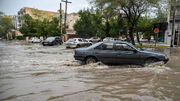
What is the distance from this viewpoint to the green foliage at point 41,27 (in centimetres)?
3709

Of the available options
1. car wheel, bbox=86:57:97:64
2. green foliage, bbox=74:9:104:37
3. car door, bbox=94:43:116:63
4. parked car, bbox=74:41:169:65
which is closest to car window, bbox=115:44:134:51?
parked car, bbox=74:41:169:65

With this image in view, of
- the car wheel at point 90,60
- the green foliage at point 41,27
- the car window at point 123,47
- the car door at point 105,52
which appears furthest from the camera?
the green foliage at point 41,27

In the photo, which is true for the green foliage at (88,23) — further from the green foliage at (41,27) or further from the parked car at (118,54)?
the parked car at (118,54)

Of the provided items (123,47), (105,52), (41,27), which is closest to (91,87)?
(105,52)

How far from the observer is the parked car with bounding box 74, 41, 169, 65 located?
738cm

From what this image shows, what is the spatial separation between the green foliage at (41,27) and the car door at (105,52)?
99.9ft

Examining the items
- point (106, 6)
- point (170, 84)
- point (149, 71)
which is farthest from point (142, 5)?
point (170, 84)

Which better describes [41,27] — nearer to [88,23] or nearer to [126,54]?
[88,23]

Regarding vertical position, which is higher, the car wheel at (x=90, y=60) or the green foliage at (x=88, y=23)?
the green foliage at (x=88, y=23)

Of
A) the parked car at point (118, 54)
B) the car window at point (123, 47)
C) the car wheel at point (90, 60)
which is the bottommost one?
the car wheel at point (90, 60)

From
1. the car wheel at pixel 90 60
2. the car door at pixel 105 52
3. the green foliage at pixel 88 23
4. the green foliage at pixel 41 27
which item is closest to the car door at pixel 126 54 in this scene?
the car door at pixel 105 52

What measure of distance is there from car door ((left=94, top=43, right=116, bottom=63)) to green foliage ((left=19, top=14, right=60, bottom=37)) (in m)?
30.5

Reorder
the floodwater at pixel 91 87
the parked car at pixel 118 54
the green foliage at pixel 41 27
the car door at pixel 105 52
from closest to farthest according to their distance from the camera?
Answer: the floodwater at pixel 91 87 → the parked car at pixel 118 54 → the car door at pixel 105 52 → the green foliage at pixel 41 27

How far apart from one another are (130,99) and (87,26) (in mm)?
37037
